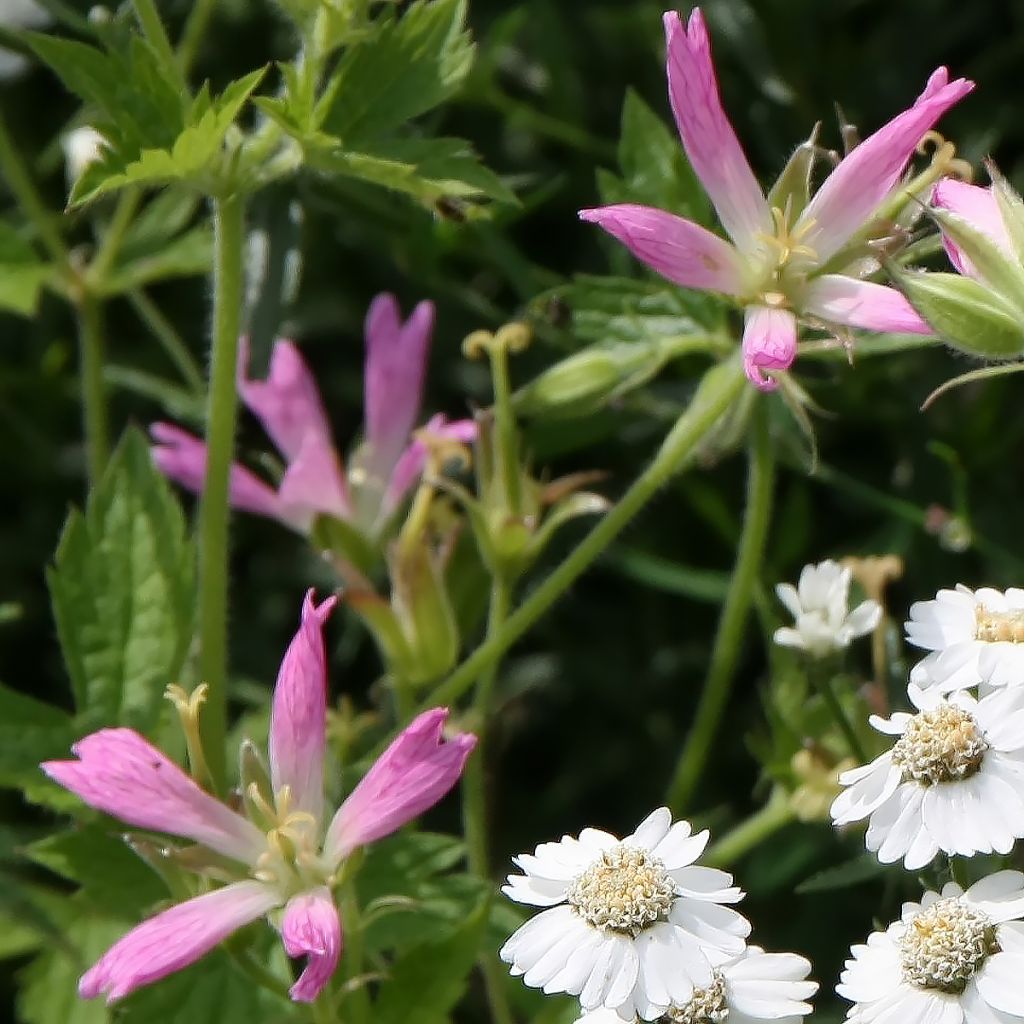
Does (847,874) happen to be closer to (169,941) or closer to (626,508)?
(626,508)

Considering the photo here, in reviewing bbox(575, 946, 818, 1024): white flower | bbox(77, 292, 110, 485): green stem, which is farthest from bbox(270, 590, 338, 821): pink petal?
bbox(77, 292, 110, 485): green stem

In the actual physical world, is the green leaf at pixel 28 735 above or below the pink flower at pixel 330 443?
below

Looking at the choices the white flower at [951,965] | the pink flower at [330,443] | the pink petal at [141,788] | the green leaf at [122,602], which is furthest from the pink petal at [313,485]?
the white flower at [951,965]

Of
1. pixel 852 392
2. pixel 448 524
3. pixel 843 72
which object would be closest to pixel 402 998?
pixel 448 524

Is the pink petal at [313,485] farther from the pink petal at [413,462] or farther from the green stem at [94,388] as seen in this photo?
the green stem at [94,388]

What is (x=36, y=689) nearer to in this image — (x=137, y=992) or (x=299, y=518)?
(x=299, y=518)

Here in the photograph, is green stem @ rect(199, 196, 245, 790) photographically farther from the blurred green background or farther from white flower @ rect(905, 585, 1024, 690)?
white flower @ rect(905, 585, 1024, 690)

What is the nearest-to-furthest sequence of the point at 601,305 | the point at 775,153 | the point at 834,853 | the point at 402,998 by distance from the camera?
the point at 402,998
the point at 601,305
the point at 834,853
the point at 775,153

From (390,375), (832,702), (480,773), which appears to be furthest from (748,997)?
(390,375)
